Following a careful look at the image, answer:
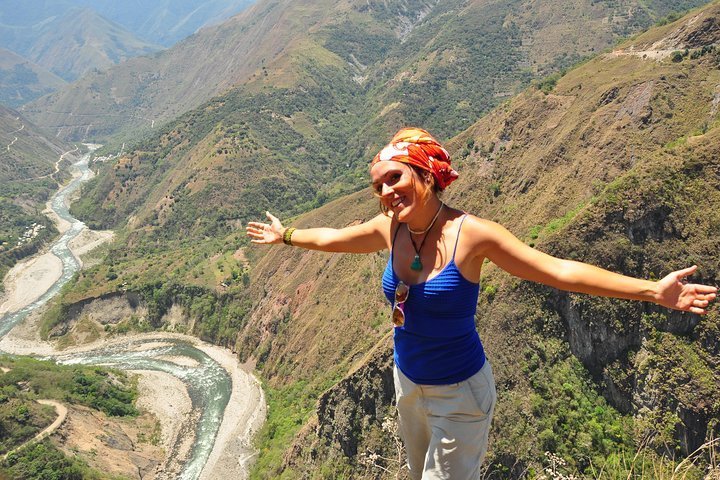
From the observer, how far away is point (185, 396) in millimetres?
43875

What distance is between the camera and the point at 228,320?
172 ft

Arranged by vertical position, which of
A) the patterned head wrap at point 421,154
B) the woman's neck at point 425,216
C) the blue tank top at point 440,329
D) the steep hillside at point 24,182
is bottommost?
the blue tank top at point 440,329

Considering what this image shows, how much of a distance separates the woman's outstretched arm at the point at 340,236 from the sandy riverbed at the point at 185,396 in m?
33.3

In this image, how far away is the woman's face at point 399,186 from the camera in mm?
3422

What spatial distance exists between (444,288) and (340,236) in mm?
1361

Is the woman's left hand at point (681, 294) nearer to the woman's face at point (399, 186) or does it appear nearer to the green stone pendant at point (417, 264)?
the green stone pendant at point (417, 264)

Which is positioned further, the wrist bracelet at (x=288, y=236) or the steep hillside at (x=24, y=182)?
the steep hillside at (x=24, y=182)

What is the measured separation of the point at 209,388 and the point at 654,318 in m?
37.9

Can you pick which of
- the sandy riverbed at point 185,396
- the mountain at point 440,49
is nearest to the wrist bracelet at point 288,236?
the sandy riverbed at point 185,396

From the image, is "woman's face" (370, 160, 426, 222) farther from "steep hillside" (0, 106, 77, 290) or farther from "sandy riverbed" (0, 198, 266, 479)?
"steep hillside" (0, 106, 77, 290)

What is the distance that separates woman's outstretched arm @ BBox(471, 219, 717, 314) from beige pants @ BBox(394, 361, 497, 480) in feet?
3.07

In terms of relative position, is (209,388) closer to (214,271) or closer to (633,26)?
(214,271)

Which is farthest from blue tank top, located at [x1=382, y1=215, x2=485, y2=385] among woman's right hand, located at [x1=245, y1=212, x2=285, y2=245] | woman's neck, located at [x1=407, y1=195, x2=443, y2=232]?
woman's right hand, located at [x1=245, y1=212, x2=285, y2=245]

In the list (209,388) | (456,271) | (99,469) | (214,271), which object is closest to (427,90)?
(214,271)
